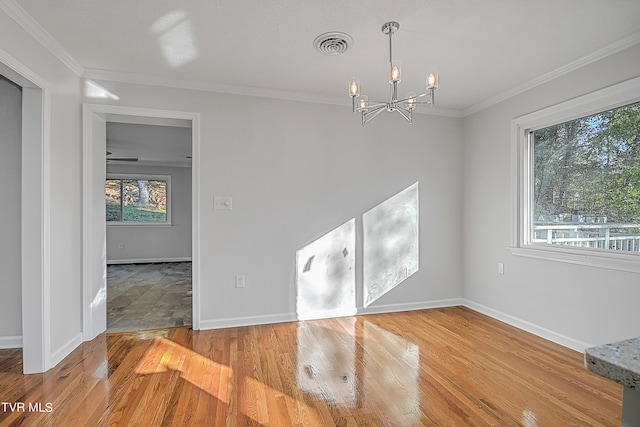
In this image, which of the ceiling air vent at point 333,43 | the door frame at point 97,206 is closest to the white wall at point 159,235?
the door frame at point 97,206

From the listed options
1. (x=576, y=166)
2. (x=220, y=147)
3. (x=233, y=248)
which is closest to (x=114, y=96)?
(x=220, y=147)

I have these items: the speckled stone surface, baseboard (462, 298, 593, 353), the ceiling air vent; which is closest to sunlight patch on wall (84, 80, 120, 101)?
the ceiling air vent

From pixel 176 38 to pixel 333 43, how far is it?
3.80ft

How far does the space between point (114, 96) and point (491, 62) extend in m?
3.39

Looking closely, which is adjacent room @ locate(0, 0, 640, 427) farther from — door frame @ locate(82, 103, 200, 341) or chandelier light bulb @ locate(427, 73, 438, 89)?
chandelier light bulb @ locate(427, 73, 438, 89)

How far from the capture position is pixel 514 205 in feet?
11.4

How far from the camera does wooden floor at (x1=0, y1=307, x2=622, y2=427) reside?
190 centimetres

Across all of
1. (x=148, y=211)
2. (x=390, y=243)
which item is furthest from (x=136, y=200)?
(x=390, y=243)

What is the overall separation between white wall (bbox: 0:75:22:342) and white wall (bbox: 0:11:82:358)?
40cm

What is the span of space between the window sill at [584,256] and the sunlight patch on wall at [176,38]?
140 inches

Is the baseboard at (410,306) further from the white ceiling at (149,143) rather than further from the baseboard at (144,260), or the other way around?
the baseboard at (144,260)

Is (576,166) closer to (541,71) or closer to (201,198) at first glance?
(541,71)

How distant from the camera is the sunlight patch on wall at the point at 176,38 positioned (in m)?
2.22

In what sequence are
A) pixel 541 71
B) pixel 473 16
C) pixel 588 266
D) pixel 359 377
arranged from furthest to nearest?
pixel 541 71 < pixel 588 266 < pixel 359 377 < pixel 473 16
